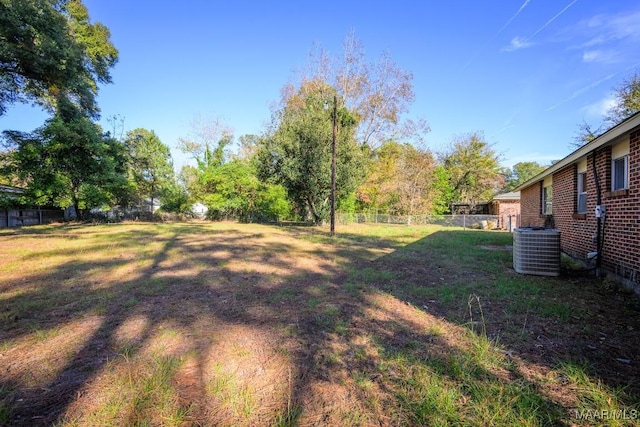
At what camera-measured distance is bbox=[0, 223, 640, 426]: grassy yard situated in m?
1.91

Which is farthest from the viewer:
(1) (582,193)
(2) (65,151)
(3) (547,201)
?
(2) (65,151)

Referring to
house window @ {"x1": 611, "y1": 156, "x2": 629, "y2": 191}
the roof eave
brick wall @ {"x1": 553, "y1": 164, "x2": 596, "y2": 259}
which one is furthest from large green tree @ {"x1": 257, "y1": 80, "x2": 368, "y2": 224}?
house window @ {"x1": 611, "y1": 156, "x2": 629, "y2": 191}

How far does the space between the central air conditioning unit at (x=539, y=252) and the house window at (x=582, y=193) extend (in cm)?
198

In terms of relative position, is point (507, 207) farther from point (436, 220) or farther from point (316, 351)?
point (316, 351)

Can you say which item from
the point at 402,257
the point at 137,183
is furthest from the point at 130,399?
the point at 137,183

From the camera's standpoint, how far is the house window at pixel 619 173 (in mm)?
5051

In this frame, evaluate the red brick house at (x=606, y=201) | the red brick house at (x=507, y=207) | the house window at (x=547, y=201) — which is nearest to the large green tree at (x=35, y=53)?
the red brick house at (x=606, y=201)

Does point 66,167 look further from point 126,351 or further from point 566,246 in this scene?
point 566,246

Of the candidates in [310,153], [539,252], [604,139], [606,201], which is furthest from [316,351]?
[310,153]

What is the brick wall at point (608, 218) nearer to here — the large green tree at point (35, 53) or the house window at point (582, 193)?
the house window at point (582, 193)

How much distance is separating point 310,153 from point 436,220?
49.2 feet

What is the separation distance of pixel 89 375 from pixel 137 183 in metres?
29.3

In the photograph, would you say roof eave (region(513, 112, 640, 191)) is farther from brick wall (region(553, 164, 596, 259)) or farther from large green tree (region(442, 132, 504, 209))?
large green tree (region(442, 132, 504, 209))

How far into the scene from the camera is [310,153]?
1741 cm
